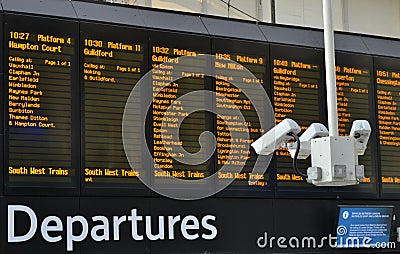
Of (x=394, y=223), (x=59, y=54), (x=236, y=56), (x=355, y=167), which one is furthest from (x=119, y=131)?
(x=394, y=223)

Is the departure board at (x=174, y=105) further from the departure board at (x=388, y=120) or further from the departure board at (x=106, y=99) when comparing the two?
the departure board at (x=388, y=120)

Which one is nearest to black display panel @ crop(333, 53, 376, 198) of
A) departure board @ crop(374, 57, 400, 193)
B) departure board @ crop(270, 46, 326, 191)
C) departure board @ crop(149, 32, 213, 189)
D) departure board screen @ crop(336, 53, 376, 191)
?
departure board screen @ crop(336, 53, 376, 191)

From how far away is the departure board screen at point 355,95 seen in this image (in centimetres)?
762

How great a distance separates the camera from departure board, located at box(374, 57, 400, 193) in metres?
7.78

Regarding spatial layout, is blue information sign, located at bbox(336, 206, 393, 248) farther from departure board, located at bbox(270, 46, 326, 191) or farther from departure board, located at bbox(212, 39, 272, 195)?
departure board, located at bbox(212, 39, 272, 195)

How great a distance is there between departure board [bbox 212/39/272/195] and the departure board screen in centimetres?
80

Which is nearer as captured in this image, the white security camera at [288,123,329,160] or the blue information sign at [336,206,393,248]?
the white security camera at [288,123,329,160]

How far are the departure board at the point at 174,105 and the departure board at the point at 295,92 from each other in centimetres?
72

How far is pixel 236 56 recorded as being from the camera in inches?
283

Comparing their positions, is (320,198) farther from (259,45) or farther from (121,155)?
(121,155)

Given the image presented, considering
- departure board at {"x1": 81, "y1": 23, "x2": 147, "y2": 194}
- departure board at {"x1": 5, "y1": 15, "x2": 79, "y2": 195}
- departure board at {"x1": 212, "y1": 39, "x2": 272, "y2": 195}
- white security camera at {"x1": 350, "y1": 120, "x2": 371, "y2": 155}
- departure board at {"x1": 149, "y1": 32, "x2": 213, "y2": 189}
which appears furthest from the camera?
departure board at {"x1": 212, "y1": 39, "x2": 272, "y2": 195}

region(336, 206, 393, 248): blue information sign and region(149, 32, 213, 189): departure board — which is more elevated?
region(149, 32, 213, 189): departure board

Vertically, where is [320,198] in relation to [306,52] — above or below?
below

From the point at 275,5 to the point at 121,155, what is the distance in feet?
14.9
